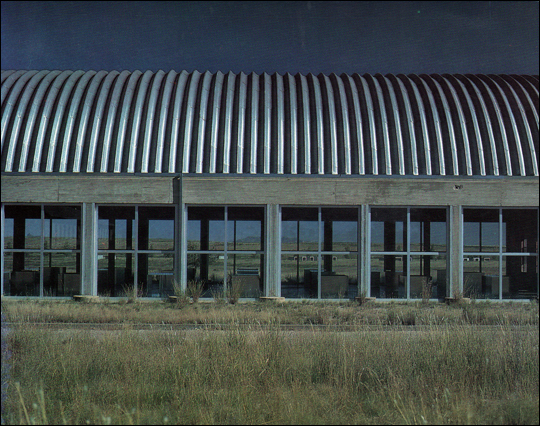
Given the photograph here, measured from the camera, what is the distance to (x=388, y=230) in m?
21.1

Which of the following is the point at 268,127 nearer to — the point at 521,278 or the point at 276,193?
the point at 276,193

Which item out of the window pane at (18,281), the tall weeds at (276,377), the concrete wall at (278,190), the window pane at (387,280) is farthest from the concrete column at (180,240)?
the tall weeds at (276,377)

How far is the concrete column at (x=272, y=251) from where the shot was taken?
20.3 metres

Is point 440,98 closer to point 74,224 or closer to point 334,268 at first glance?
point 334,268

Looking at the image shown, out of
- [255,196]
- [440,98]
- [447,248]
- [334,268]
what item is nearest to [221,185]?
[255,196]

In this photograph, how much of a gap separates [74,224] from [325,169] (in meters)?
10.1

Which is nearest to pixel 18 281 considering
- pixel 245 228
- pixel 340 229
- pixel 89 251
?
pixel 89 251

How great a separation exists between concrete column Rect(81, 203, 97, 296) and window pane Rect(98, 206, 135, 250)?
0.41 metres

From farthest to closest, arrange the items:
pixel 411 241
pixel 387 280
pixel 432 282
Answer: pixel 387 280, pixel 432 282, pixel 411 241

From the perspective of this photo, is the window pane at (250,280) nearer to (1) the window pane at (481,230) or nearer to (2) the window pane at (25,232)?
(2) the window pane at (25,232)

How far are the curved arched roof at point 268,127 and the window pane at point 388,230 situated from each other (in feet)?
5.33

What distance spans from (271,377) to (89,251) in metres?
14.1

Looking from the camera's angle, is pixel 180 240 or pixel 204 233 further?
pixel 204 233

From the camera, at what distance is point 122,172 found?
2105 centimetres
